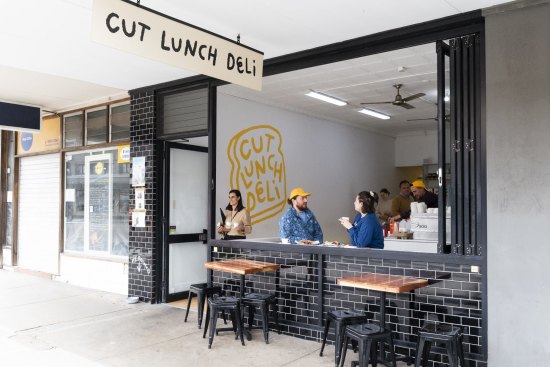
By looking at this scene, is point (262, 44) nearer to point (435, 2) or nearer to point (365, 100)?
point (435, 2)

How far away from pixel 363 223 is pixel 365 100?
3.47 metres

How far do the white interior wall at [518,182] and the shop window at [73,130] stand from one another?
6288mm

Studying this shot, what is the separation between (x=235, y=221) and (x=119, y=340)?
200 cm

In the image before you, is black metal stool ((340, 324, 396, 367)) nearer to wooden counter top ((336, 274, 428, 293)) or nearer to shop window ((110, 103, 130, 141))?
wooden counter top ((336, 274, 428, 293))

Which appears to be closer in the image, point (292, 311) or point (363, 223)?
point (363, 223)

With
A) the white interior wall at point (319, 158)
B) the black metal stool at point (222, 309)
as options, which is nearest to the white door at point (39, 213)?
the white interior wall at point (319, 158)

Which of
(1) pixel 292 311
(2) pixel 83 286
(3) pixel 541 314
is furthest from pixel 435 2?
(2) pixel 83 286

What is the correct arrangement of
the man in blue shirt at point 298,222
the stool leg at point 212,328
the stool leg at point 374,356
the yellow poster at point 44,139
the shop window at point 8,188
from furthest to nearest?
the shop window at point 8,188 → the yellow poster at point 44,139 → the man in blue shirt at point 298,222 → the stool leg at point 212,328 → the stool leg at point 374,356

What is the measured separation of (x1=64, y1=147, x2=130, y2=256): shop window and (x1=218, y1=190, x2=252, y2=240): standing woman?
1721 millimetres

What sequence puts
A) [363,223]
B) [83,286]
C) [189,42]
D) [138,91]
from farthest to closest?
[83,286], [138,91], [363,223], [189,42]

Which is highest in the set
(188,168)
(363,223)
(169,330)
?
(188,168)

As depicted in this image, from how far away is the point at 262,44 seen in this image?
15.5 feet

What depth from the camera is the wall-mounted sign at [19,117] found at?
7.44 meters

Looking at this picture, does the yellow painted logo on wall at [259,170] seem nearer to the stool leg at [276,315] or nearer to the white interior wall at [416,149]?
the stool leg at [276,315]
